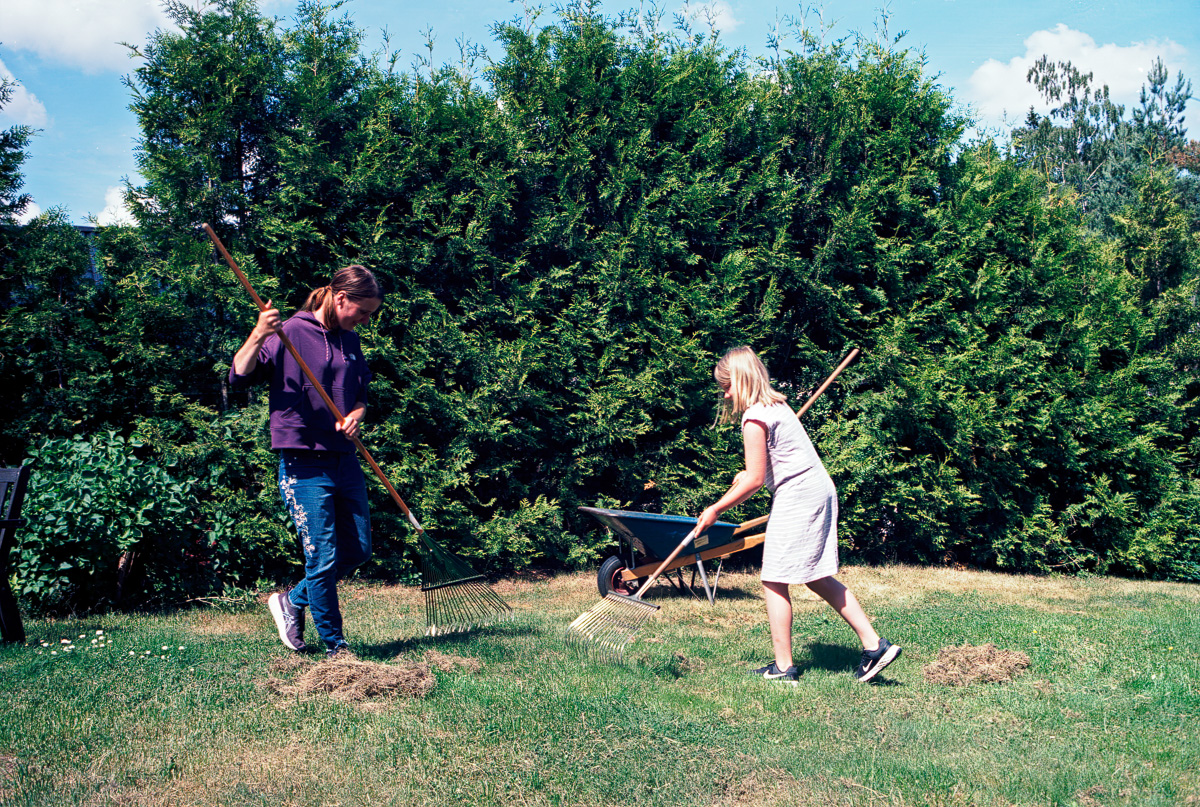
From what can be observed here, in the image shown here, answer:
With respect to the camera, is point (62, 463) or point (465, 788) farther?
point (62, 463)

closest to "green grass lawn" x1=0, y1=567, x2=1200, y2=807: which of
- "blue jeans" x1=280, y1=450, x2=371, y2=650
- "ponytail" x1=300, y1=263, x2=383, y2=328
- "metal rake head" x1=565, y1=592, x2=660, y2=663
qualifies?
"metal rake head" x1=565, y1=592, x2=660, y2=663

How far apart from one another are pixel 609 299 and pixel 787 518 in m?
2.68

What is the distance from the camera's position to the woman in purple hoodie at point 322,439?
11.7ft

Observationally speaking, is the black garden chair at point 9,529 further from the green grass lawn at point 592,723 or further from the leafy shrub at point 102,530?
the leafy shrub at point 102,530

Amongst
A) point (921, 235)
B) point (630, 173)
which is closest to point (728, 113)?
point (630, 173)

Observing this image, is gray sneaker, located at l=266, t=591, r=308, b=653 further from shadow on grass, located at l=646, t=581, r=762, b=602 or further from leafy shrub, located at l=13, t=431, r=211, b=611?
shadow on grass, located at l=646, t=581, r=762, b=602

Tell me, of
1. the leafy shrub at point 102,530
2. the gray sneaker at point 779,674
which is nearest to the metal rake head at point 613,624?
the gray sneaker at point 779,674

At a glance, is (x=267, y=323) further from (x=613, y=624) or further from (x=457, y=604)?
(x=613, y=624)

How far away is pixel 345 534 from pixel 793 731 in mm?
2156

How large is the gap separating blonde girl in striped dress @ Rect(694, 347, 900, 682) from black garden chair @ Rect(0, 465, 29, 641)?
3.18 meters

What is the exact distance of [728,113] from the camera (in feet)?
20.3

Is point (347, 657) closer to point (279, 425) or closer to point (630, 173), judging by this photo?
point (279, 425)

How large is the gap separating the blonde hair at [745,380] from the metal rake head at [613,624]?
104 centimetres

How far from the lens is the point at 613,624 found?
152 inches
